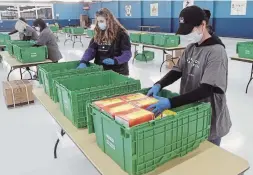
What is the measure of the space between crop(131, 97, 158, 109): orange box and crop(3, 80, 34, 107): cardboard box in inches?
131

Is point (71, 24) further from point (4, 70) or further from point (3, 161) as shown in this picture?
point (3, 161)

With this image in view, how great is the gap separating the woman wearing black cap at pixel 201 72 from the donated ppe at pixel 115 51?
1.12 meters

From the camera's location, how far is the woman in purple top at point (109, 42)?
2.75m

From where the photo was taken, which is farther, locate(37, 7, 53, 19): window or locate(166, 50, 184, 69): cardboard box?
locate(37, 7, 53, 19): window

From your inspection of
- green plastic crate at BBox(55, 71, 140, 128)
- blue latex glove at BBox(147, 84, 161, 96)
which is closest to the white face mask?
blue latex glove at BBox(147, 84, 161, 96)

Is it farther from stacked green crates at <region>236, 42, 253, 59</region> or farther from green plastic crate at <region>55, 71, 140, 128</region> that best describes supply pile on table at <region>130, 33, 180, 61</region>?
green plastic crate at <region>55, 71, 140, 128</region>

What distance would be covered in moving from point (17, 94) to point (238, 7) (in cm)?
1028

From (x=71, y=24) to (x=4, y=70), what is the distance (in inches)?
610

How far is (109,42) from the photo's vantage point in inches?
111

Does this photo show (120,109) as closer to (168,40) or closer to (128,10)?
(168,40)

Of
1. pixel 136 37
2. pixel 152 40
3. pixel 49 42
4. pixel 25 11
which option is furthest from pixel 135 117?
pixel 25 11

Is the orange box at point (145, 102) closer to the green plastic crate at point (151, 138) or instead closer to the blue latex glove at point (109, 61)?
the green plastic crate at point (151, 138)

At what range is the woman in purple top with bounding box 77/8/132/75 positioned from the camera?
2754 mm

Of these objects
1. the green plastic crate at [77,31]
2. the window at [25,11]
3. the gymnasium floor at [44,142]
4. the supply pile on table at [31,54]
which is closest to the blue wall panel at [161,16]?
the green plastic crate at [77,31]
